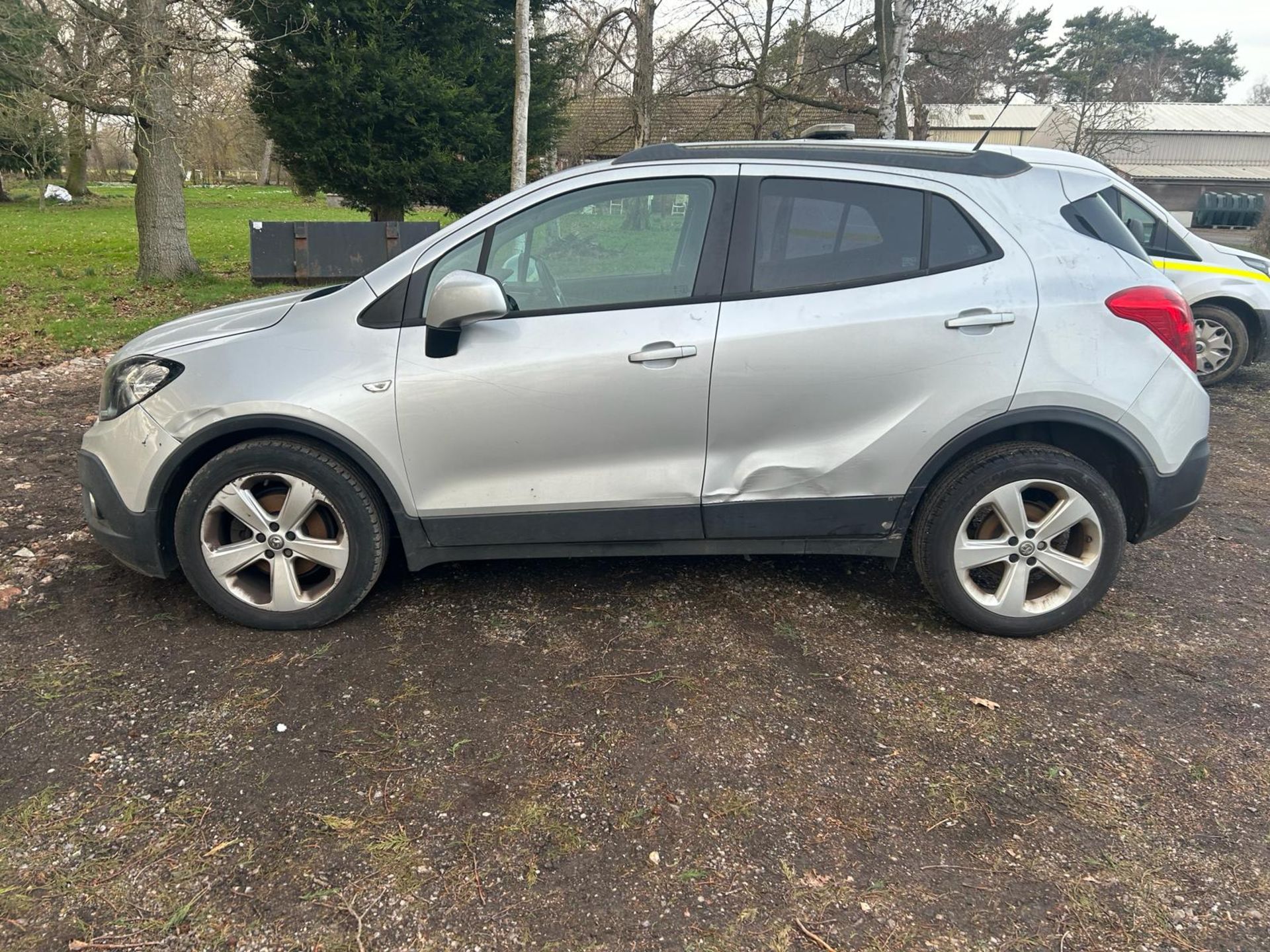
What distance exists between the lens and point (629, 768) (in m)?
2.74

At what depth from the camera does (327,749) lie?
282 cm

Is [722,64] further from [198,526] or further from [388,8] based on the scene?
[198,526]

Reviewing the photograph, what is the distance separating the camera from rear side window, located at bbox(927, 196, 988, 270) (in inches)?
131

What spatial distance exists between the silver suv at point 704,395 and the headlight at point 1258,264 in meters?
6.08

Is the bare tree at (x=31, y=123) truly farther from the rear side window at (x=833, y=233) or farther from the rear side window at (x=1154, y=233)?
the rear side window at (x=1154, y=233)

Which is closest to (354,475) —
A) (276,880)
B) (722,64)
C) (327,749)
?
(327,749)

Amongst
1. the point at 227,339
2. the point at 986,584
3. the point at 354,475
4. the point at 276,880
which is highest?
the point at 227,339

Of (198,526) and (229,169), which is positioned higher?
(229,169)

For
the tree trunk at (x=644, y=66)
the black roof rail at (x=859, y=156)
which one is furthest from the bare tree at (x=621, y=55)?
the black roof rail at (x=859, y=156)

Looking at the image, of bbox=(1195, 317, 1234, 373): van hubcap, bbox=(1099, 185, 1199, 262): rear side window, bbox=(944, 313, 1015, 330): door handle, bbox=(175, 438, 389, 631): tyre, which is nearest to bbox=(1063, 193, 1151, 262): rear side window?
bbox=(944, 313, 1015, 330): door handle

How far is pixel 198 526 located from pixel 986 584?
3.30 meters

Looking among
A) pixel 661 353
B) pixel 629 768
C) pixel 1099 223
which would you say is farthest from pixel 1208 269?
pixel 629 768

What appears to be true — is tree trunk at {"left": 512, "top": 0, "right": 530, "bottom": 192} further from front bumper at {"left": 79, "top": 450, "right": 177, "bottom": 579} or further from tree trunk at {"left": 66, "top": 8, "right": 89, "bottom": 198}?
front bumper at {"left": 79, "top": 450, "right": 177, "bottom": 579}

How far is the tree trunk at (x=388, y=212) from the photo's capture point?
1678 cm
